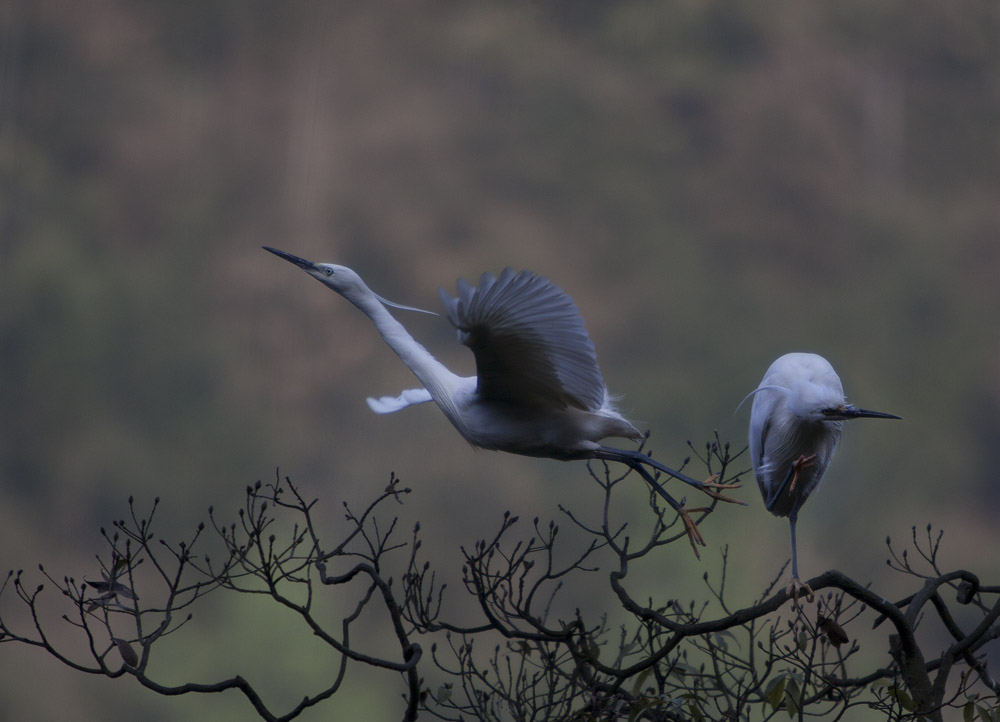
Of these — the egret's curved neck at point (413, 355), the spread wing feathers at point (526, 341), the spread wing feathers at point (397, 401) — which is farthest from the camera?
the spread wing feathers at point (397, 401)

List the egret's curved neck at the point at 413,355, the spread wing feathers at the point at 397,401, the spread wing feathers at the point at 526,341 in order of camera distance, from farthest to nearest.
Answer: the spread wing feathers at the point at 397,401 → the egret's curved neck at the point at 413,355 → the spread wing feathers at the point at 526,341

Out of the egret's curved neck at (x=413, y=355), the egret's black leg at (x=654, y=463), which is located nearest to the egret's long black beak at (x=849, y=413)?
the egret's black leg at (x=654, y=463)

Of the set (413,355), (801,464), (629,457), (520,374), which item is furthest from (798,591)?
(413,355)

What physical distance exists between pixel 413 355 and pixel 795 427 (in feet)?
2.28

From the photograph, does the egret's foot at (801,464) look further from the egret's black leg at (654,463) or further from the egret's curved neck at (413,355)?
the egret's curved neck at (413,355)

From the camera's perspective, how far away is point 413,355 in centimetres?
127

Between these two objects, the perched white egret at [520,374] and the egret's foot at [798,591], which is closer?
the perched white egret at [520,374]

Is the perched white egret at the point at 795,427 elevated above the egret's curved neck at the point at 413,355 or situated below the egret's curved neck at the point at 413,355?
above

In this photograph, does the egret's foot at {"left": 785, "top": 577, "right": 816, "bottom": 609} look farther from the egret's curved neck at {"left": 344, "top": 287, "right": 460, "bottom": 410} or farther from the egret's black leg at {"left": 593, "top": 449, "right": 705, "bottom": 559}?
the egret's curved neck at {"left": 344, "top": 287, "right": 460, "bottom": 410}

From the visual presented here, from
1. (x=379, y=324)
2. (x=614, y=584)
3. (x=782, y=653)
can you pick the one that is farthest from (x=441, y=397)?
(x=782, y=653)

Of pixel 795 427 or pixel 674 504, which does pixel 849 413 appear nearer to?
pixel 795 427

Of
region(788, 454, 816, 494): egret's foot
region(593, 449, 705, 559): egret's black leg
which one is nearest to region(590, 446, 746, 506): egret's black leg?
region(593, 449, 705, 559): egret's black leg

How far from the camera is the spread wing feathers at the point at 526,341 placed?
1059 mm

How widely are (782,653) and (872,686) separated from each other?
0.15 meters
